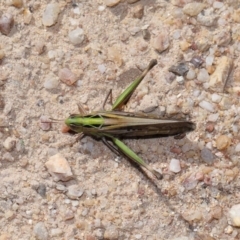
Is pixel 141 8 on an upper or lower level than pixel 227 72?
upper

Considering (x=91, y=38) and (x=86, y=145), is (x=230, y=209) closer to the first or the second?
(x=86, y=145)

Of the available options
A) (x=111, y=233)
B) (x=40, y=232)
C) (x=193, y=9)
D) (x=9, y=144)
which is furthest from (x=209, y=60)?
(x=40, y=232)

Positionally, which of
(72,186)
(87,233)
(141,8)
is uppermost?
(141,8)

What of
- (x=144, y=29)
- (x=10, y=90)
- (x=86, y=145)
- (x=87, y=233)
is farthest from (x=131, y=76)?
(x=87, y=233)

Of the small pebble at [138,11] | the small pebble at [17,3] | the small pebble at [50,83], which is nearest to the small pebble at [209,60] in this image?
the small pebble at [138,11]

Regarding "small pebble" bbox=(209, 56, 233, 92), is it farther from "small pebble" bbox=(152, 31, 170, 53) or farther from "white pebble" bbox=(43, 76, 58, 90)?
"white pebble" bbox=(43, 76, 58, 90)

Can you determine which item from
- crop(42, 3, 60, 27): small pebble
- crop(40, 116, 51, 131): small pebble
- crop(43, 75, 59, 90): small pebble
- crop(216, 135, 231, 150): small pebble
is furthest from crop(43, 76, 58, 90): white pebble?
crop(216, 135, 231, 150): small pebble
